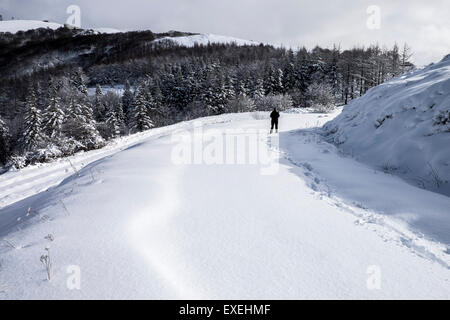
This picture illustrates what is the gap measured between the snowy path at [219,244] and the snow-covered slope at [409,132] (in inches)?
54.3

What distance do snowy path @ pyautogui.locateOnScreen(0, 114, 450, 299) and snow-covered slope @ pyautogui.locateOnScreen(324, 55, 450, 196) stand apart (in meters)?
1.38

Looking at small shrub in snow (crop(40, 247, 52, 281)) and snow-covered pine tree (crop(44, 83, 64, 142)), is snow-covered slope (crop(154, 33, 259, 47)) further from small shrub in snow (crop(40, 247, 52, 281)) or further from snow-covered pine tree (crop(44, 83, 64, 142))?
small shrub in snow (crop(40, 247, 52, 281))

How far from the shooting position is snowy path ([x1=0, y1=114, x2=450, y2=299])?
1.95m

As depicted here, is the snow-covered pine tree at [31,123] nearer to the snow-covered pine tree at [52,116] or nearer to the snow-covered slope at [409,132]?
the snow-covered pine tree at [52,116]

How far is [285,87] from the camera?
206ft

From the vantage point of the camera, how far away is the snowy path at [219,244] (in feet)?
6.41

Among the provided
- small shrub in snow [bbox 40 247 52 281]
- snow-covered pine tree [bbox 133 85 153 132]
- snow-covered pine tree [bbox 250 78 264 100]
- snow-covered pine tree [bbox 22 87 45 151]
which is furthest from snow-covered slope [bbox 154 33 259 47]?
small shrub in snow [bbox 40 247 52 281]

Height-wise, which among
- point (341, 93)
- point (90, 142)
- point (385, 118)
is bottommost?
point (90, 142)

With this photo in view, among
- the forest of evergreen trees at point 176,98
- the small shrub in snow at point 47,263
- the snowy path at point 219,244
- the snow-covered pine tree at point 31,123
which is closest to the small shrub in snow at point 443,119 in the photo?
the snowy path at point 219,244

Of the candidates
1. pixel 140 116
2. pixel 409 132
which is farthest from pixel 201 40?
pixel 409 132

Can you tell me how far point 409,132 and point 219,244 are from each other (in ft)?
22.9
